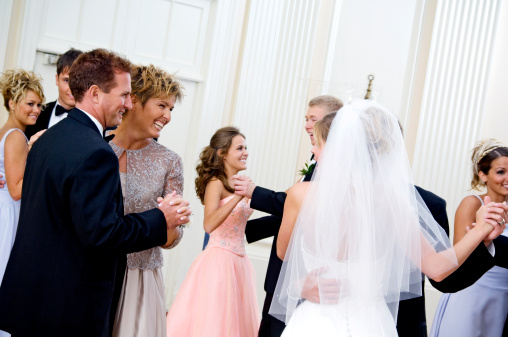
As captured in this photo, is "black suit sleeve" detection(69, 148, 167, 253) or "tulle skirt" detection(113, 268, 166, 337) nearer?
"black suit sleeve" detection(69, 148, 167, 253)

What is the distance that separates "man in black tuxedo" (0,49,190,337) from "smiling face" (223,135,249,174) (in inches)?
82.3

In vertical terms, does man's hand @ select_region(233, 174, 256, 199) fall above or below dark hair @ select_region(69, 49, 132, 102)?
below

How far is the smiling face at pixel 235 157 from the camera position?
4438 millimetres

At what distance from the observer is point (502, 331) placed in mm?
3943

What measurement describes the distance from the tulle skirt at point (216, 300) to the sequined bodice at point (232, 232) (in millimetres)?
43

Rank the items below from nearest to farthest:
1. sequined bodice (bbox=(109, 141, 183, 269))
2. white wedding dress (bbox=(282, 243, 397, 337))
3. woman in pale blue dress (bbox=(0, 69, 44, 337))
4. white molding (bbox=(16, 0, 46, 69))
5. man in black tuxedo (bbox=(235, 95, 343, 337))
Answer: white wedding dress (bbox=(282, 243, 397, 337)), sequined bodice (bbox=(109, 141, 183, 269)), man in black tuxedo (bbox=(235, 95, 343, 337)), woman in pale blue dress (bbox=(0, 69, 44, 337)), white molding (bbox=(16, 0, 46, 69))

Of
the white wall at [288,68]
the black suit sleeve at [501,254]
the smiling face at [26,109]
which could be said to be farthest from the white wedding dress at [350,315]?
the white wall at [288,68]

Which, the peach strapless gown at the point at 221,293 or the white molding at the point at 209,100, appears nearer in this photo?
the peach strapless gown at the point at 221,293

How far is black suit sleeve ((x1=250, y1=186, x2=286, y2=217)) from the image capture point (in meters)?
3.36

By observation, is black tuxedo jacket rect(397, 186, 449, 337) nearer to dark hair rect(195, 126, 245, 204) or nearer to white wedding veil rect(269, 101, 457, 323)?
white wedding veil rect(269, 101, 457, 323)

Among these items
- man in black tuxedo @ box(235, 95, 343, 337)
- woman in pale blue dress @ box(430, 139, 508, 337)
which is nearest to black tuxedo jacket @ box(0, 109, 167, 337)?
man in black tuxedo @ box(235, 95, 343, 337)

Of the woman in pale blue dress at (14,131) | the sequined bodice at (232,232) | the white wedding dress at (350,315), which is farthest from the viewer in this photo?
the sequined bodice at (232,232)

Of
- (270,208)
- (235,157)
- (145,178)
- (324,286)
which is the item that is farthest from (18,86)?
(324,286)

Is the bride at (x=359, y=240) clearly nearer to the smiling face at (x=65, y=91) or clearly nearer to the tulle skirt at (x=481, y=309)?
the tulle skirt at (x=481, y=309)
